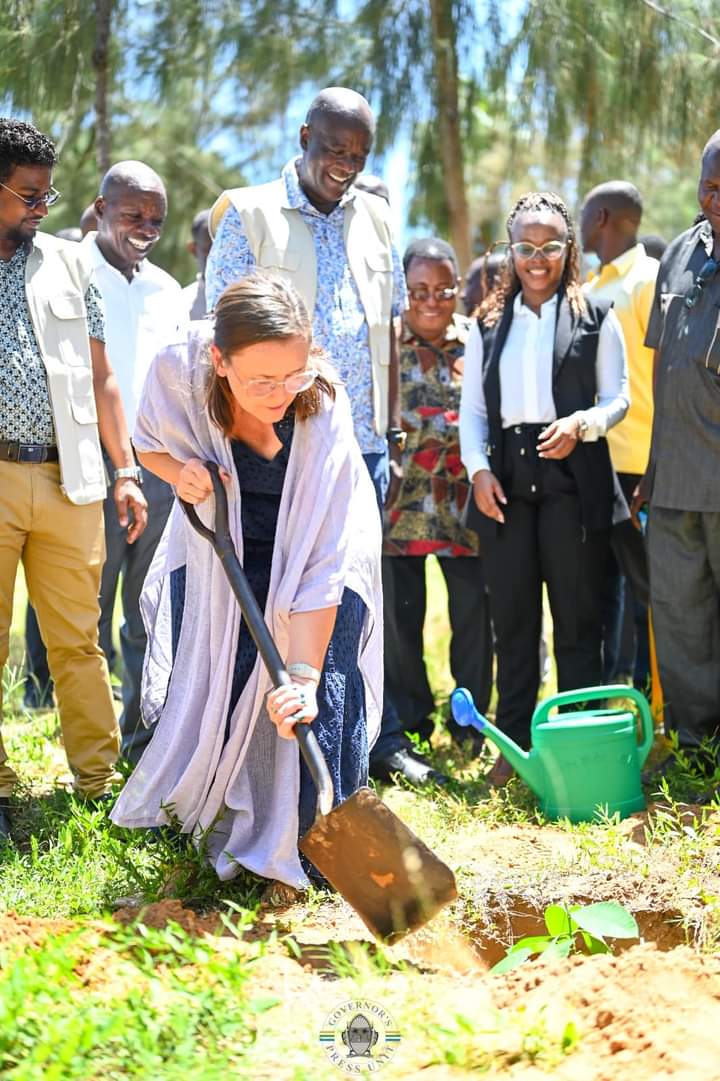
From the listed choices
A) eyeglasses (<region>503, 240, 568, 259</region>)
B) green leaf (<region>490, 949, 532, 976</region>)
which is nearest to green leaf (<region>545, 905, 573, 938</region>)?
green leaf (<region>490, 949, 532, 976</region>)

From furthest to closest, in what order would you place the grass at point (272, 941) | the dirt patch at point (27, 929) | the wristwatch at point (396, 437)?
the wristwatch at point (396, 437) → the dirt patch at point (27, 929) → the grass at point (272, 941)

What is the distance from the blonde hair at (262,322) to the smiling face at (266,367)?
1 centimetres

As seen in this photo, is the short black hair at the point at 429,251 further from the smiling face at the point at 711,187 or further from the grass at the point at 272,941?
the grass at the point at 272,941

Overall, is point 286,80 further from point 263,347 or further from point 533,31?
point 263,347

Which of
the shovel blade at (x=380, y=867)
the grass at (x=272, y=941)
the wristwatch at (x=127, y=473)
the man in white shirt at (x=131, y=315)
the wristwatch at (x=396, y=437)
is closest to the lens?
the grass at (x=272, y=941)

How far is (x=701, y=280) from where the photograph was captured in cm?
431

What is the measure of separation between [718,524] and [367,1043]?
7.49ft

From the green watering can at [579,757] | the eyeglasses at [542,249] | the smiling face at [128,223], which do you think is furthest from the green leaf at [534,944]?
the smiling face at [128,223]

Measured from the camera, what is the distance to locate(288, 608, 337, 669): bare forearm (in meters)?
3.32

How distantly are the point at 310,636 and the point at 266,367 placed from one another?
0.67 meters

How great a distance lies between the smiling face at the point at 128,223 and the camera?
505 centimetres

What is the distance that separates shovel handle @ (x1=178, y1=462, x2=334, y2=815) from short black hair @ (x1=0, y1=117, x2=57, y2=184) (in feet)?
3.76

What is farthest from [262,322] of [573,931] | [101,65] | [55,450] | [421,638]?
[101,65]

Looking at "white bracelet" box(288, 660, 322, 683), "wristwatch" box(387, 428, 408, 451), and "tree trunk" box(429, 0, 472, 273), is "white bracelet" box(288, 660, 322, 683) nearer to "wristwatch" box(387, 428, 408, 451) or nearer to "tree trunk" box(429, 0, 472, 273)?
"wristwatch" box(387, 428, 408, 451)
